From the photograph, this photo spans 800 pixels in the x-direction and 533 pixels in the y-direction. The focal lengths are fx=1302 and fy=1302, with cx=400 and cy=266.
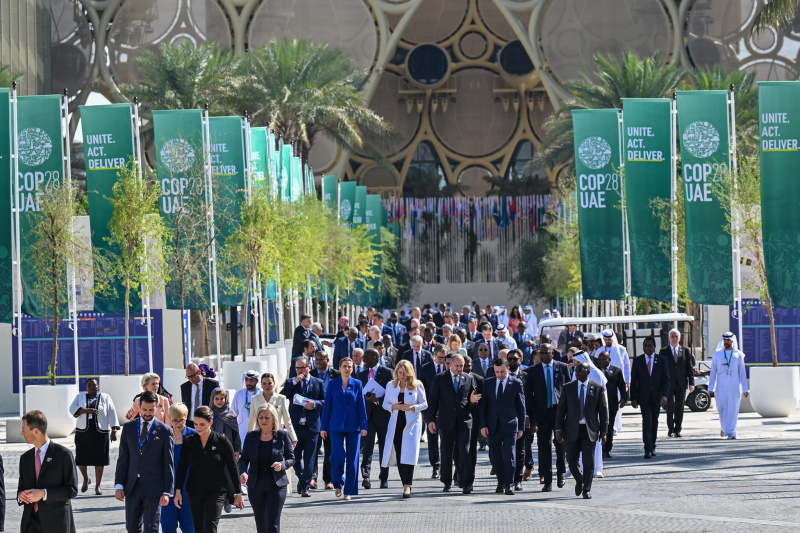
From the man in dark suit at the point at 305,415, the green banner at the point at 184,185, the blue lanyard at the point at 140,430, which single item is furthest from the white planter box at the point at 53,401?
the blue lanyard at the point at 140,430

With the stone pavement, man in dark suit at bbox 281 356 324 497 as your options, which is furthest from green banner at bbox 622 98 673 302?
man in dark suit at bbox 281 356 324 497

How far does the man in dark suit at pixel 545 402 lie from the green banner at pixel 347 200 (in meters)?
30.0

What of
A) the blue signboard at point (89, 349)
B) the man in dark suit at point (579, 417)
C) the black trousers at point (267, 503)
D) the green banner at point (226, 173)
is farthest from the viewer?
the blue signboard at point (89, 349)

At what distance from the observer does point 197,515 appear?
29.8ft

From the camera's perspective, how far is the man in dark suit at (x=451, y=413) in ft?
43.4

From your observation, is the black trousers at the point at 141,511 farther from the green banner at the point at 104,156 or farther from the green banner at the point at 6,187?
the green banner at the point at 104,156

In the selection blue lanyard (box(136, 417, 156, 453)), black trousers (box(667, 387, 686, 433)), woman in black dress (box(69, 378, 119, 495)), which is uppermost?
blue lanyard (box(136, 417, 156, 453))

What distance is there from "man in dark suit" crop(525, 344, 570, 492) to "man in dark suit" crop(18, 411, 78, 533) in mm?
6514

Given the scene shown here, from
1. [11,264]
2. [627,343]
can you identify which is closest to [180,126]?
[11,264]

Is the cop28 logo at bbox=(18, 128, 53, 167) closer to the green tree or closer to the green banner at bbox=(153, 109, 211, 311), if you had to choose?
the green tree

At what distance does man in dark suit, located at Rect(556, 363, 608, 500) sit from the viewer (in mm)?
12664

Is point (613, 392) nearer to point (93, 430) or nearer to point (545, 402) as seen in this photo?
point (545, 402)

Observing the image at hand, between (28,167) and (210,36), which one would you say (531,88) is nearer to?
(210,36)

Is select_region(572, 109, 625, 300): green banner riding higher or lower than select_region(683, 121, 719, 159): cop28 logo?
lower
